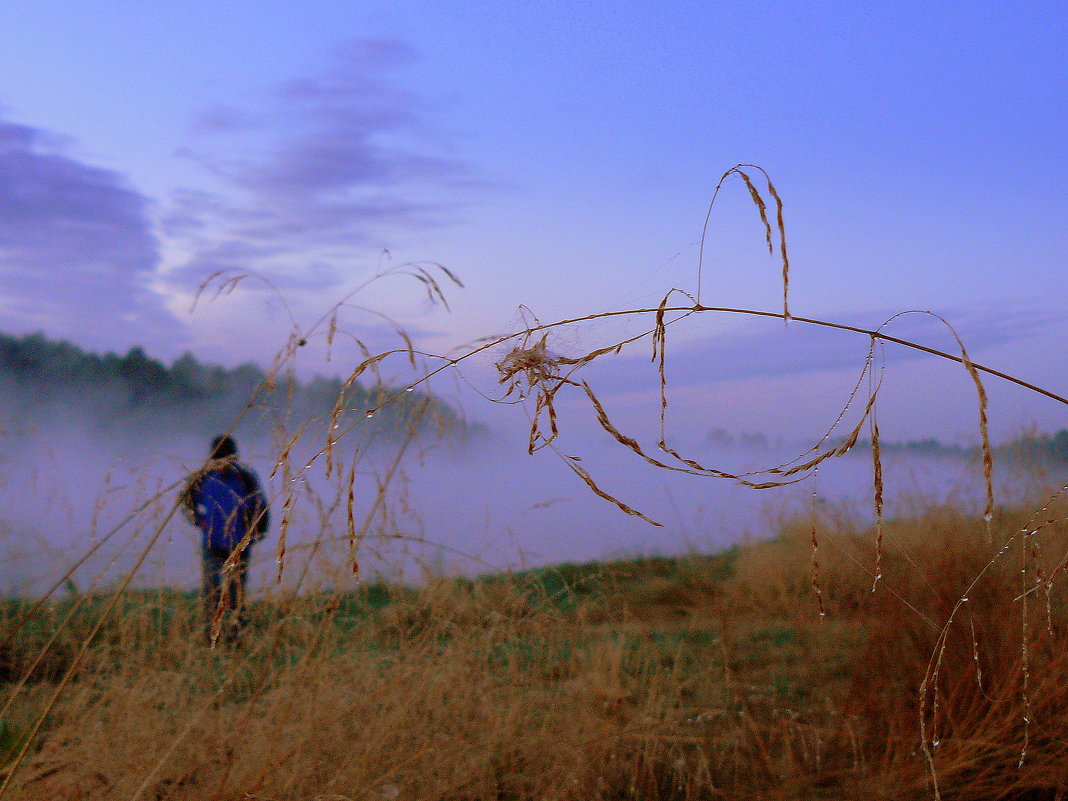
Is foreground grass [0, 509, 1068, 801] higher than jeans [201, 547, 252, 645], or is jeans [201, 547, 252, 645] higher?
jeans [201, 547, 252, 645]

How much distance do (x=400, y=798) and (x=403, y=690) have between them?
42cm

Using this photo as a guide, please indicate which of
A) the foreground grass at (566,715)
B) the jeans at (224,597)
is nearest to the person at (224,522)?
the jeans at (224,597)

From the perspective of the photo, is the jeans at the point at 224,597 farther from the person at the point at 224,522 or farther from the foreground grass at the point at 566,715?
the foreground grass at the point at 566,715

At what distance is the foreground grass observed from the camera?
1.99 m

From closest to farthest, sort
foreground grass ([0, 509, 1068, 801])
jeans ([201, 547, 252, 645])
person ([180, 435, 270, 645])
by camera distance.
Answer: jeans ([201, 547, 252, 645]), person ([180, 435, 270, 645]), foreground grass ([0, 509, 1068, 801])

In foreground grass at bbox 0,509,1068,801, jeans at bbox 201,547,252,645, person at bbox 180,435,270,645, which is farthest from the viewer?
foreground grass at bbox 0,509,1068,801

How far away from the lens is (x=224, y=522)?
4160 millimetres

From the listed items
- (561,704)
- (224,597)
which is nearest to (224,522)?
(561,704)

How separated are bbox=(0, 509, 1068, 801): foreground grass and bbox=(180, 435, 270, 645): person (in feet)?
0.58

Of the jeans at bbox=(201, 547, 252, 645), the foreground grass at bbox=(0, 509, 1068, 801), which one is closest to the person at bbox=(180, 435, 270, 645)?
the jeans at bbox=(201, 547, 252, 645)

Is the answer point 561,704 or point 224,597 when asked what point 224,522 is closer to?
point 561,704

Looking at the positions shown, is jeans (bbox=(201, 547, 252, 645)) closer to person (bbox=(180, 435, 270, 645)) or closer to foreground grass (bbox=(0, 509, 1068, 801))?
person (bbox=(180, 435, 270, 645))

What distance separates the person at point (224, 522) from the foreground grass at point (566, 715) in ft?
0.58

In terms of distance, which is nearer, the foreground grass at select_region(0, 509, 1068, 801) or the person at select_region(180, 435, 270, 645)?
the person at select_region(180, 435, 270, 645)
